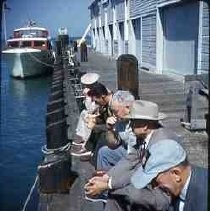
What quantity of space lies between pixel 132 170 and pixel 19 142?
1384cm

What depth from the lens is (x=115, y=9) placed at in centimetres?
3291

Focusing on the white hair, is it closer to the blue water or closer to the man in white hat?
the man in white hat

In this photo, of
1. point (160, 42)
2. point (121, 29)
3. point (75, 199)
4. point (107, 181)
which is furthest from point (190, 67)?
point (121, 29)

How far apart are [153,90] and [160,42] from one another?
16.9 feet

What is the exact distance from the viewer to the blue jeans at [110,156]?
15.7 feet

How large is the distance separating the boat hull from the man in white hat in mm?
33709

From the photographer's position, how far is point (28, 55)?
3722 centimetres

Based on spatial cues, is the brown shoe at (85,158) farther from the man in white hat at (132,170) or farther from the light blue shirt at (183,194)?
the light blue shirt at (183,194)

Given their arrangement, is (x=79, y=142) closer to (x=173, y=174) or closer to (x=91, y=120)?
(x=91, y=120)

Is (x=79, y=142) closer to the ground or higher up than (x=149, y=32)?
closer to the ground

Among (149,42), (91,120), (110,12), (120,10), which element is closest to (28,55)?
(110,12)

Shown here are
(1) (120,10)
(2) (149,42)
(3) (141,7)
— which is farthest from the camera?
(1) (120,10)

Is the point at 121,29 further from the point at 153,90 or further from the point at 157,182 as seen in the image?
the point at 157,182

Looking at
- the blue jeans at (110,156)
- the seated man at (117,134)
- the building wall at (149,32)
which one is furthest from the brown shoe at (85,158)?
the building wall at (149,32)
